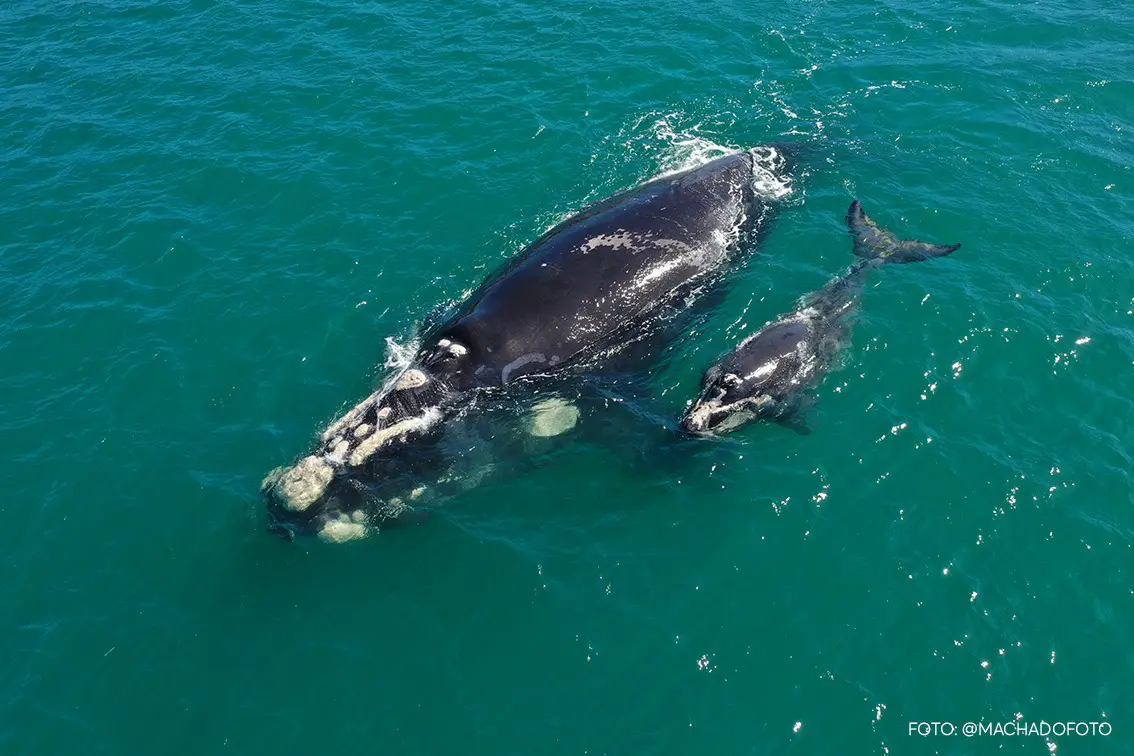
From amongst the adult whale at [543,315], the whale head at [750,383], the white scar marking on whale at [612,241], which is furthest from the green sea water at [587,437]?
the white scar marking on whale at [612,241]

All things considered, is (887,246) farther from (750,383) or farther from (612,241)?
(612,241)

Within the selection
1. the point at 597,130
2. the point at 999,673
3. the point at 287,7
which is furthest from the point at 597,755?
the point at 287,7

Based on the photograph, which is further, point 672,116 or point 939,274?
point 672,116

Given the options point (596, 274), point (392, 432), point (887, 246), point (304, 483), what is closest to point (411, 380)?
point (392, 432)

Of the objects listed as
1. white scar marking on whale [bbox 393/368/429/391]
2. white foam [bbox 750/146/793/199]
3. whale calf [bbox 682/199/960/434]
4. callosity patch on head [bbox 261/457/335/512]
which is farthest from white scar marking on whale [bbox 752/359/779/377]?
callosity patch on head [bbox 261/457/335/512]

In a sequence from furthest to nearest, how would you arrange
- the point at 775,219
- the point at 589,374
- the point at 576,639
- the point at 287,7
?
the point at 287,7, the point at 775,219, the point at 589,374, the point at 576,639

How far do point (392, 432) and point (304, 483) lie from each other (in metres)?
3.01

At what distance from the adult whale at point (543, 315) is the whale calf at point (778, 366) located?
12.1 feet

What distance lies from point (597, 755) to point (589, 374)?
39.7 ft

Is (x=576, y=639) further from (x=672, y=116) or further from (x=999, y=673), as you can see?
(x=672, y=116)

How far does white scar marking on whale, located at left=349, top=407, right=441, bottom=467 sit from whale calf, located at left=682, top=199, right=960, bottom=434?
8325 mm

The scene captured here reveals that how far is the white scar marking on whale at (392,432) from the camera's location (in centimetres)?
2311

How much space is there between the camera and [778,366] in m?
25.4

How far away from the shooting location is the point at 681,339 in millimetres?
27891
